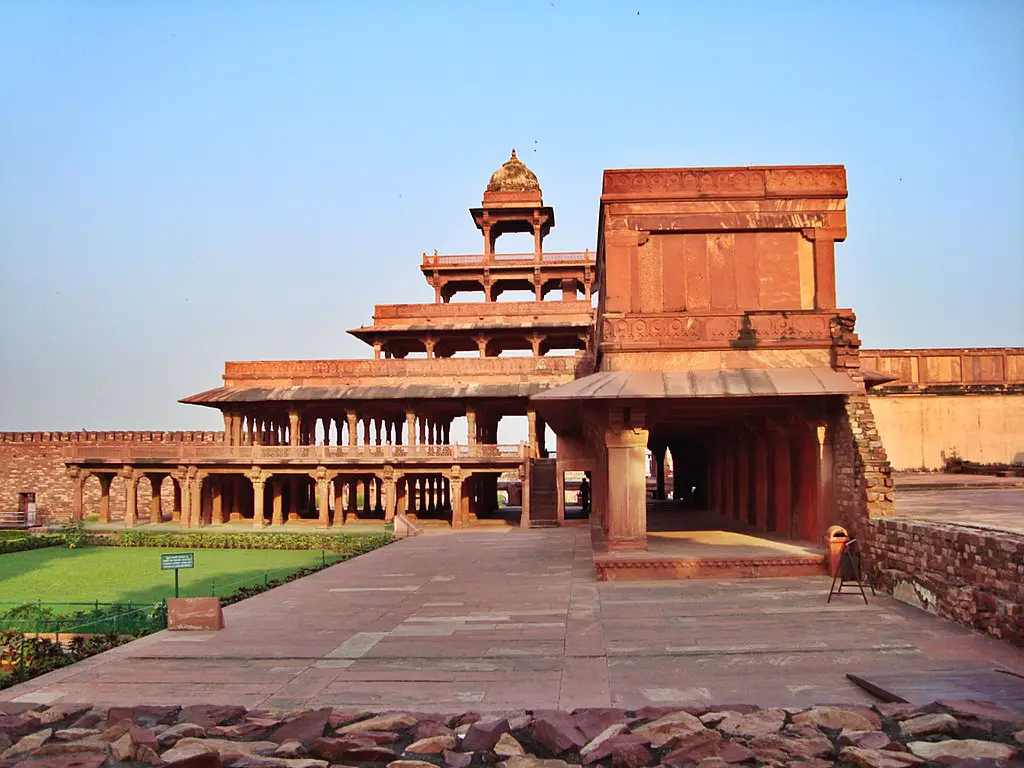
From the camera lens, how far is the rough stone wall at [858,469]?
1298cm

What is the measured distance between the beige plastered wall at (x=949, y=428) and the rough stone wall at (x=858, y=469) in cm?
1454

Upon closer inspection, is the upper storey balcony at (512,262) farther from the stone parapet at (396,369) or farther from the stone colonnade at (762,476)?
the stone colonnade at (762,476)

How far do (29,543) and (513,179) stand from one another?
30.4 metres

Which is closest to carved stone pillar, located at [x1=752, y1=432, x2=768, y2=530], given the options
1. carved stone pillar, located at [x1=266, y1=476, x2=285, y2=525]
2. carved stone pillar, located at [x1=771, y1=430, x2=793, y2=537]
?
carved stone pillar, located at [x1=771, y1=430, x2=793, y2=537]

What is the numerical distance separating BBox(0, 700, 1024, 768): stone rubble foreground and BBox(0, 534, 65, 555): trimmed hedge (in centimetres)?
2786

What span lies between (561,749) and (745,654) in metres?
3.72

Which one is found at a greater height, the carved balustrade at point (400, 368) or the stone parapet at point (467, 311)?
the stone parapet at point (467, 311)

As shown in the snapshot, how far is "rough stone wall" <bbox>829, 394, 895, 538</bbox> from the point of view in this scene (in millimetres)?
12984

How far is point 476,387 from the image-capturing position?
1432 inches

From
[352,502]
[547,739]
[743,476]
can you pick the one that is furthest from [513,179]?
[547,739]

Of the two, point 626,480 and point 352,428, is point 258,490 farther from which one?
point 626,480

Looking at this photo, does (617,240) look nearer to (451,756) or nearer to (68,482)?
(451,756)

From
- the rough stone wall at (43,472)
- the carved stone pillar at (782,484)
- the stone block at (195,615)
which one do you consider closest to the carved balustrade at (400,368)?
the rough stone wall at (43,472)

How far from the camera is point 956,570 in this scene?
999 cm
